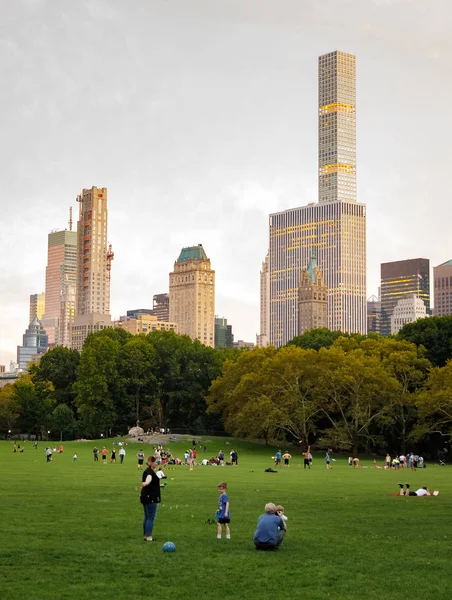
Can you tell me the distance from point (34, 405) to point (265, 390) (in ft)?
154

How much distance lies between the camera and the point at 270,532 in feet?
70.4

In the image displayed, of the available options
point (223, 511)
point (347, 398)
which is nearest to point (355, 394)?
point (347, 398)

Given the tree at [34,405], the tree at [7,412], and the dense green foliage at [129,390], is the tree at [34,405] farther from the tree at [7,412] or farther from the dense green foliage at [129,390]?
the tree at [7,412]

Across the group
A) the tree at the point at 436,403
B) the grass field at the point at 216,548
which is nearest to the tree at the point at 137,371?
the tree at the point at 436,403

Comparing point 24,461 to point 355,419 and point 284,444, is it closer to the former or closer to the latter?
point 355,419

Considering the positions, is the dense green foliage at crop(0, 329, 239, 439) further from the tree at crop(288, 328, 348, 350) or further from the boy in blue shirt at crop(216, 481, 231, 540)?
the boy in blue shirt at crop(216, 481, 231, 540)

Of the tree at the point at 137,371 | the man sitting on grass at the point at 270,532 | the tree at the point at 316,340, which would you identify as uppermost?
the tree at the point at 316,340

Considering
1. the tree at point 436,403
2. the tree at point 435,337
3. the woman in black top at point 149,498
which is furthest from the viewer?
the tree at point 435,337

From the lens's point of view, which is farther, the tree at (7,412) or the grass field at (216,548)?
the tree at (7,412)

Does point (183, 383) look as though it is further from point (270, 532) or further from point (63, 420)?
point (270, 532)

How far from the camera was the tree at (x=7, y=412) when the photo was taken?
137 metres

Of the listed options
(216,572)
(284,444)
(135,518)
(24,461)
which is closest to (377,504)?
(135,518)

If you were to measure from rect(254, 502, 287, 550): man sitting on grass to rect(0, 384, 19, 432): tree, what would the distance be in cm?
11388

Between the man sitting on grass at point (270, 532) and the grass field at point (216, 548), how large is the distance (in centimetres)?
24
